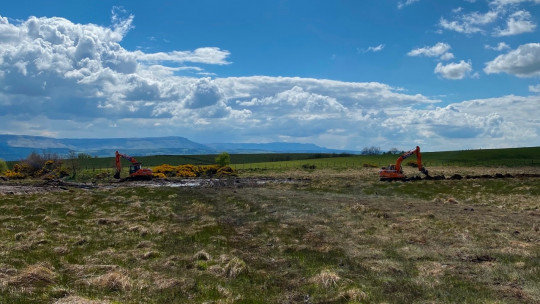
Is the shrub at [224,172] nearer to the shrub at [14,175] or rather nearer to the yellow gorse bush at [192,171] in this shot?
the yellow gorse bush at [192,171]

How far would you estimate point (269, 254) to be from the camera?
1836cm

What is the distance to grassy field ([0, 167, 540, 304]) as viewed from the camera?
12.5 meters

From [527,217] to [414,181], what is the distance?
30.0 m

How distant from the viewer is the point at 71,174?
3610 inches

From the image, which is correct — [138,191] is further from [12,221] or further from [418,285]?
[418,285]

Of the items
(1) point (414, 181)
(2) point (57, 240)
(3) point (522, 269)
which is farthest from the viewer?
(1) point (414, 181)

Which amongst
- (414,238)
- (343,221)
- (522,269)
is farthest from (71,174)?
(522,269)

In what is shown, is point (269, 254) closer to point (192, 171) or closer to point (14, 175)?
point (192, 171)

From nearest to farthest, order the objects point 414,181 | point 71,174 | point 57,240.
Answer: point 57,240, point 414,181, point 71,174

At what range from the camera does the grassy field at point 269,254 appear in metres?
12.5

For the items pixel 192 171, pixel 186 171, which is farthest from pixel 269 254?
pixel 192 171

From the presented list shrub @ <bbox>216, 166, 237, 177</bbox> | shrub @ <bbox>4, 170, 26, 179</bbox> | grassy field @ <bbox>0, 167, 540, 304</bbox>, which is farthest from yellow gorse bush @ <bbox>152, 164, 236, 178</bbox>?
grassy field @ <bbox>0, 167, 540, 304</bbox>

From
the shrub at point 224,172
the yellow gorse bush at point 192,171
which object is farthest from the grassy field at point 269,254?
the shrub at point 224,172

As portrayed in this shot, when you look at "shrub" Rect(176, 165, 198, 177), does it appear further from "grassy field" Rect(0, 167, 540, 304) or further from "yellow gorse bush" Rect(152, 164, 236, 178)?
"grassy field" Rect(0, 167, 540, 304)
